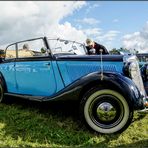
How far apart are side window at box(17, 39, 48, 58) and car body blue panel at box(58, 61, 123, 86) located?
0.64 meters

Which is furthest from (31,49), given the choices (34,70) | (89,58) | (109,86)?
(109,86)

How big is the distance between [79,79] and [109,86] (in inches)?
25.0

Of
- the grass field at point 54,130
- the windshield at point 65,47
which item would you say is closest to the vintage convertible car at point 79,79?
the windshield at point 65,47

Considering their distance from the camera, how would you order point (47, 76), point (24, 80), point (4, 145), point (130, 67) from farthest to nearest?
1. point (24, 80)
2. point (47, 76)
3. point (130, 67)
4. point (4, 145)

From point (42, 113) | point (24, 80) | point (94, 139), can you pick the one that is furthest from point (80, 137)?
point (24, 80)

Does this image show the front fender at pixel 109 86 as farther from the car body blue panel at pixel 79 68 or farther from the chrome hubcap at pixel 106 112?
the car body blue panel at pixel 79 68

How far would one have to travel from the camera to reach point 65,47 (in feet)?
→ 25.6

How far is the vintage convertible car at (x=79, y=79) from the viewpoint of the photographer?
5711mm

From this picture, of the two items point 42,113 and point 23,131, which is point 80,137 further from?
point 42,113

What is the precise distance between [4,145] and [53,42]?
120 inches

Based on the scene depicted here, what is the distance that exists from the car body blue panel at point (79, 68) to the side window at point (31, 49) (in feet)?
2.11

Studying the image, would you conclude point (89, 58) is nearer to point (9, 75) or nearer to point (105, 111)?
point (105, 111)

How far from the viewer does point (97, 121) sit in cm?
580

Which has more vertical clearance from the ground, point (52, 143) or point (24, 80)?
point (24, 80)
